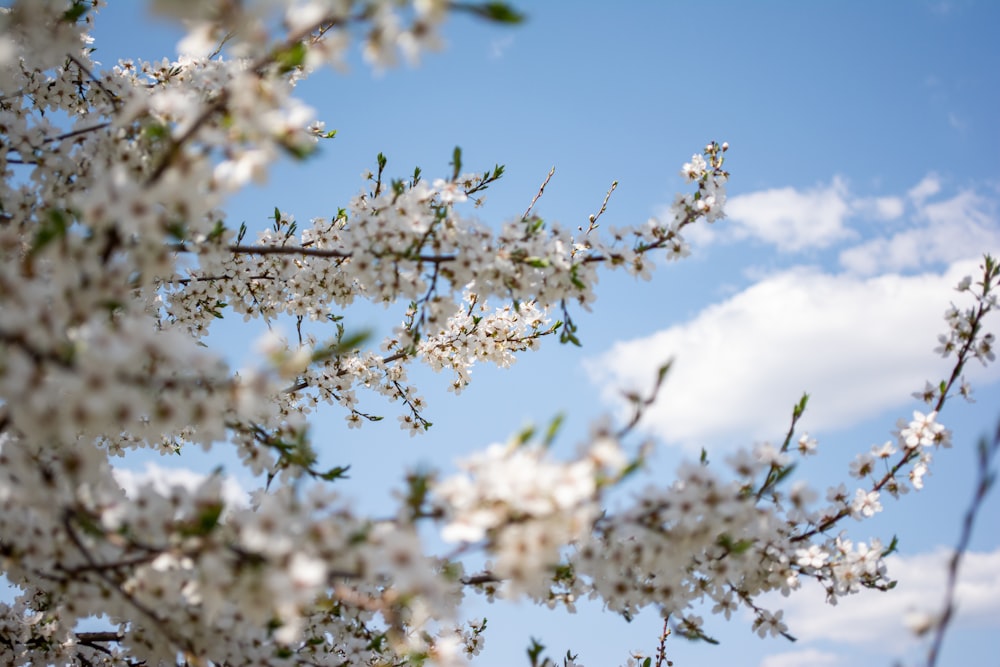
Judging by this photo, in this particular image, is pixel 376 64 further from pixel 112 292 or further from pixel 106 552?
pixel 106 552

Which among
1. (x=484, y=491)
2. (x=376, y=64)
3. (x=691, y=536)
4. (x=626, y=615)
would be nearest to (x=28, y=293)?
(x=376, y=64)

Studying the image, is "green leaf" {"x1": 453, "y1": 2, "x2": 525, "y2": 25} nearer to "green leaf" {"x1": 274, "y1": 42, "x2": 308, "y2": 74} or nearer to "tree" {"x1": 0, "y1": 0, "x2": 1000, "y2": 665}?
"tree" {"x1": 0, "y1": 0, "x2": 1000, "y2": 665}

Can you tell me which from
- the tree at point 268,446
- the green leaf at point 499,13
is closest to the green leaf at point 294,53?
the tree at point 268,446

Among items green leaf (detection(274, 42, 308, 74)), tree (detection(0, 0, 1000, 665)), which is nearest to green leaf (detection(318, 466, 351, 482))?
tree (detection(0, 0, 1000, 665))

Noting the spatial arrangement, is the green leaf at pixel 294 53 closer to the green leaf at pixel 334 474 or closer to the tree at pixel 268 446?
the tree at pixel 268 446

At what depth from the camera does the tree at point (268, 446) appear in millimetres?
2357

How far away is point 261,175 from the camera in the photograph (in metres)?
2.64

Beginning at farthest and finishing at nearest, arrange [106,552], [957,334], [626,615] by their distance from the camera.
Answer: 1. [957,334]
2. [626,615]
3. [106,552]

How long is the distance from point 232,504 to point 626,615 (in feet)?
7.55

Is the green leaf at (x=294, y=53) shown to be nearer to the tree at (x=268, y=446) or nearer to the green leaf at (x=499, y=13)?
the tree at (x=268, y=446)

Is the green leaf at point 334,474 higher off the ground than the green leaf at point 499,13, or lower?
lower

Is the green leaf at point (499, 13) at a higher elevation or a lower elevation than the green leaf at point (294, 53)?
lower

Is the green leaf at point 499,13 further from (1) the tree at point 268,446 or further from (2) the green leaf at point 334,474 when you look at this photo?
(2) the green leaf at point 334,474

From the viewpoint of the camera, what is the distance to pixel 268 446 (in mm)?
3736
